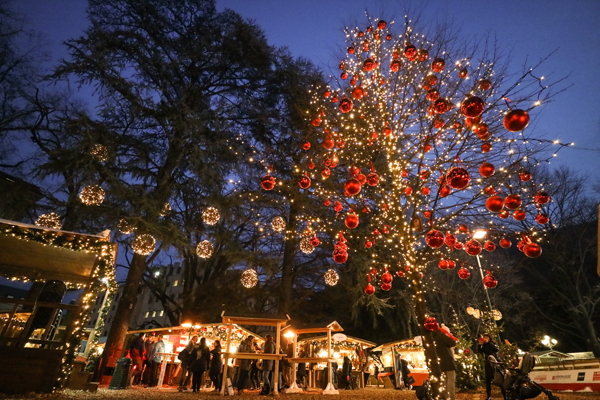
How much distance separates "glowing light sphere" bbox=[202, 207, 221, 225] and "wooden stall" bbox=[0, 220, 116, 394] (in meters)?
3.53

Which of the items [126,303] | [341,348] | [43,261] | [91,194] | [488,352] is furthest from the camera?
[341,348]

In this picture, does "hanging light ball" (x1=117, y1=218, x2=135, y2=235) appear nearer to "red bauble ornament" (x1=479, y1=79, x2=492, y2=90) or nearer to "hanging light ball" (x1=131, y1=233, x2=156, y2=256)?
"hanging light ball" (x1=131, y1=233, x2=156, y2=256)

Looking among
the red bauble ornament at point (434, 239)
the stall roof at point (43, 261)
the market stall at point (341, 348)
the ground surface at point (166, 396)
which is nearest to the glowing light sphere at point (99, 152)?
the stall roof at point (43, 261)

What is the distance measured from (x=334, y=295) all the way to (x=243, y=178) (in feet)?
31.2

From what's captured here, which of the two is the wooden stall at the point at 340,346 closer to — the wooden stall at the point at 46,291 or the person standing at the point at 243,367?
the person standing at the point at 243,367

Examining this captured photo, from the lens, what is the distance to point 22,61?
547 inches

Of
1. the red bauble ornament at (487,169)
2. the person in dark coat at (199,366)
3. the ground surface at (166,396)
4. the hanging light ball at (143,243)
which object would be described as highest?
the hanging light ball at (143,243)

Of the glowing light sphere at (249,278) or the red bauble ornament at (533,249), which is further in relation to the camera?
the glowing light sphere at (249,278)

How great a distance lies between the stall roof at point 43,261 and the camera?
292 inches

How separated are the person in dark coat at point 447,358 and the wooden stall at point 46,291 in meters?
7.39

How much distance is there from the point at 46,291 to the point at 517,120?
9543mm

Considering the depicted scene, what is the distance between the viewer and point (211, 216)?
38.4 ft

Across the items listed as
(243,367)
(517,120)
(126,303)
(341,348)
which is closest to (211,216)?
(126,303)

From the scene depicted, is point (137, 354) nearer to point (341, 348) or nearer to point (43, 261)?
point (43, 261)
